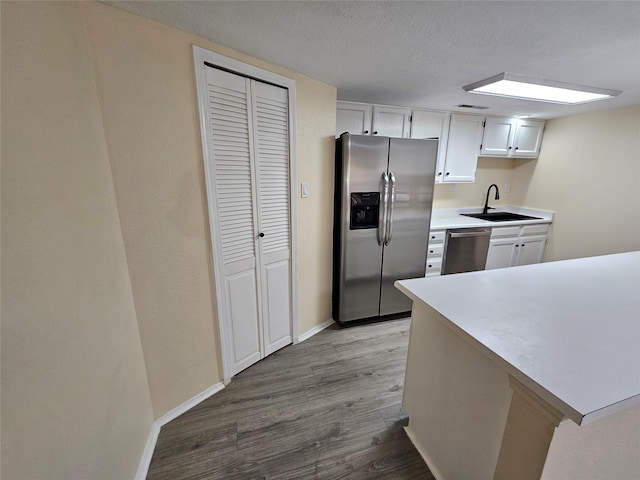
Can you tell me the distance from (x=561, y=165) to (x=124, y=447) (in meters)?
4.88

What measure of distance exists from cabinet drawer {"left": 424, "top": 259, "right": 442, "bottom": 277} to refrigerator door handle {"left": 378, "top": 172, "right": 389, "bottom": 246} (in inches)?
31.1

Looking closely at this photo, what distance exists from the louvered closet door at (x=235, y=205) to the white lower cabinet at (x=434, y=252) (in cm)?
193

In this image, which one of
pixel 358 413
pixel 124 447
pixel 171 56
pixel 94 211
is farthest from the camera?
pixel 358 413

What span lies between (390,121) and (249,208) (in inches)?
73.9

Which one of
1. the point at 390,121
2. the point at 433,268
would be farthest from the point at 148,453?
the point at 390,121

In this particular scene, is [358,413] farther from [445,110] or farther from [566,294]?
[445,110]

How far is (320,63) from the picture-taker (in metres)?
1.79

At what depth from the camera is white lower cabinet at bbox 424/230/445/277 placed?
9.75 feet

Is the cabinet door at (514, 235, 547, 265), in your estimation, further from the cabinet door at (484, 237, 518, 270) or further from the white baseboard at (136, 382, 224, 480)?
the white baseboard at (136, 382, 224, 480)

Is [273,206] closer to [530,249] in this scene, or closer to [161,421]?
[161,421]

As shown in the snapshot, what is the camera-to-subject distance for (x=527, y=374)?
786mm

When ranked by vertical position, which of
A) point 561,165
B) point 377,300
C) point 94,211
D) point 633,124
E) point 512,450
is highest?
point 633,124

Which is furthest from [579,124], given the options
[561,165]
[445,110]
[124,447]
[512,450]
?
[124,447]

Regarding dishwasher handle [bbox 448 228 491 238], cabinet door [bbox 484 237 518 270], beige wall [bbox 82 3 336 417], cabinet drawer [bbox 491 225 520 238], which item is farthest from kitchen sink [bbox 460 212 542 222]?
beige wall [bbox 82 3 336 417]
